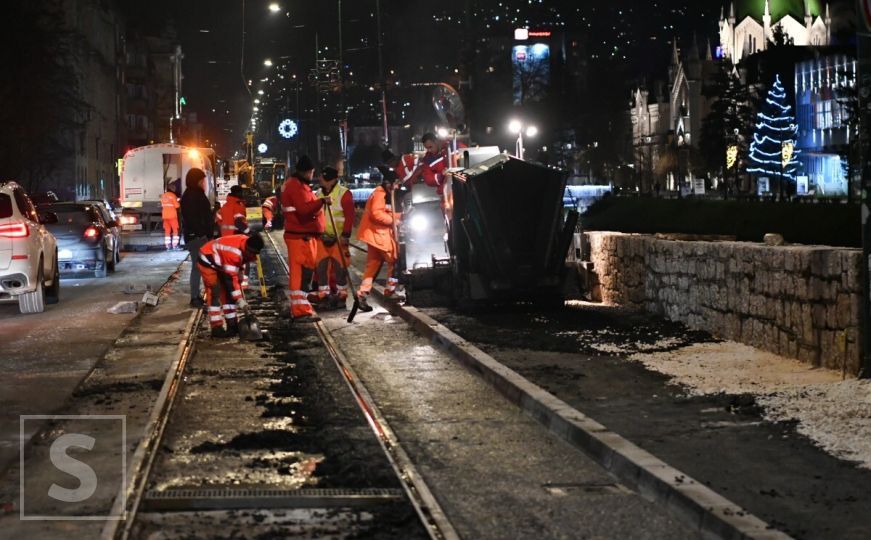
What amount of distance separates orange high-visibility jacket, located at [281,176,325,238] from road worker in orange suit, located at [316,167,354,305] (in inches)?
54.7

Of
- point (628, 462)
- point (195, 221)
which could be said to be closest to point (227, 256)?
point (195, 221)

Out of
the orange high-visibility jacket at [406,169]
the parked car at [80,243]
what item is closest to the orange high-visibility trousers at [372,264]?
the orange high-visibility jacket at [406,169]

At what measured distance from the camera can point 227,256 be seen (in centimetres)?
1592

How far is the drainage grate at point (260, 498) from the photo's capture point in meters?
7.73

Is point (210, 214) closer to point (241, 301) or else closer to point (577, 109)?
point (241, 301)

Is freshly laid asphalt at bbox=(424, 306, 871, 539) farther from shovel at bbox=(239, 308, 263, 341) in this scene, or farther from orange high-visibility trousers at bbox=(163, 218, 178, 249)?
orange high-visibility trousers at bbox=(163, 218, 178, 249)

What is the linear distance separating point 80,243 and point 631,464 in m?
22.3

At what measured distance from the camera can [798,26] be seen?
422ft

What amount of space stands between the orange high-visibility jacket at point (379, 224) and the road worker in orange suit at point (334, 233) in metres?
0.51

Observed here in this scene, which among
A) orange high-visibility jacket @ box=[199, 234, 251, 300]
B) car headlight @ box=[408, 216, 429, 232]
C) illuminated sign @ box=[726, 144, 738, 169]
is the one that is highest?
illuminated sign @ box=[726, 144, 738, 169]

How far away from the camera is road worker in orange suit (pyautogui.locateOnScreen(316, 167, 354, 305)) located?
1939 centimetres

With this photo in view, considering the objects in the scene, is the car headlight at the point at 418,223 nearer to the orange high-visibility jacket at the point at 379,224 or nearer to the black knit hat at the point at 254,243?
the orange high-visibility jacket at the point at 379,224

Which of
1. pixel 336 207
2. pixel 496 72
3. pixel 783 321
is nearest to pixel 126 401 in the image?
pixel 783 321

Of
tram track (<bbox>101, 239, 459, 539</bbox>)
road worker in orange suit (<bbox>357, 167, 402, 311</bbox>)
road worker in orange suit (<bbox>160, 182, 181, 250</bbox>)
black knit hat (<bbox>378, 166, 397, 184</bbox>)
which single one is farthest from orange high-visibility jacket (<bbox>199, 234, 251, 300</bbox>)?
road worker in orange suit (<bbox>160, 182, 181, 250</bbox>)
